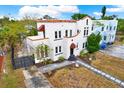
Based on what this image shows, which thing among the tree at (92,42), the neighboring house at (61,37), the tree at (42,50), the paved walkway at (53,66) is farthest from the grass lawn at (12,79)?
the tree at (92,42)

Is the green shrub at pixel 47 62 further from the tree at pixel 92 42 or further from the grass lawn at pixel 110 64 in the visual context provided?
the tree at pixel 92 42

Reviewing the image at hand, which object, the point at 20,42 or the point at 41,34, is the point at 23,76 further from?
the point at 20,42

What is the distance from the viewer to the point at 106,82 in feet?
50.3

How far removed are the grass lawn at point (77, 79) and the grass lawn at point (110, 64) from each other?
7.25 feet

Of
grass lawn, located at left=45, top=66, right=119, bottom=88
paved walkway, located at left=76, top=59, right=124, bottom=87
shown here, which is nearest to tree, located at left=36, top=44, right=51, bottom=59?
grass lawn, located at left=45, top=66, right=119, bottom=88

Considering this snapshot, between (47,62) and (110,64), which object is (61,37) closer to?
(47,62)

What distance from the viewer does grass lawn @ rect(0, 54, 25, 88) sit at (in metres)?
14.6

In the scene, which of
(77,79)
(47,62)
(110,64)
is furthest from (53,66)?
(110,64)

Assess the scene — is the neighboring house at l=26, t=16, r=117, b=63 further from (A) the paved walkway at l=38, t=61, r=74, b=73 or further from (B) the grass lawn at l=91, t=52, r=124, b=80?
(B) the grass lawn at l=91, t=52, r=124, b=80

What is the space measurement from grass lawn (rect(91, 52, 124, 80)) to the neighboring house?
142 inches

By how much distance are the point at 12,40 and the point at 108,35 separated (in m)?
21.2

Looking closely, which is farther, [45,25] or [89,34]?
[89,34]

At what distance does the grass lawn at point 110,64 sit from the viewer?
17747 millimetres

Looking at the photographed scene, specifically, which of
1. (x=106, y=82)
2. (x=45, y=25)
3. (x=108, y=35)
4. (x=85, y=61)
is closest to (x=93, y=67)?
(x=85, y=61)
